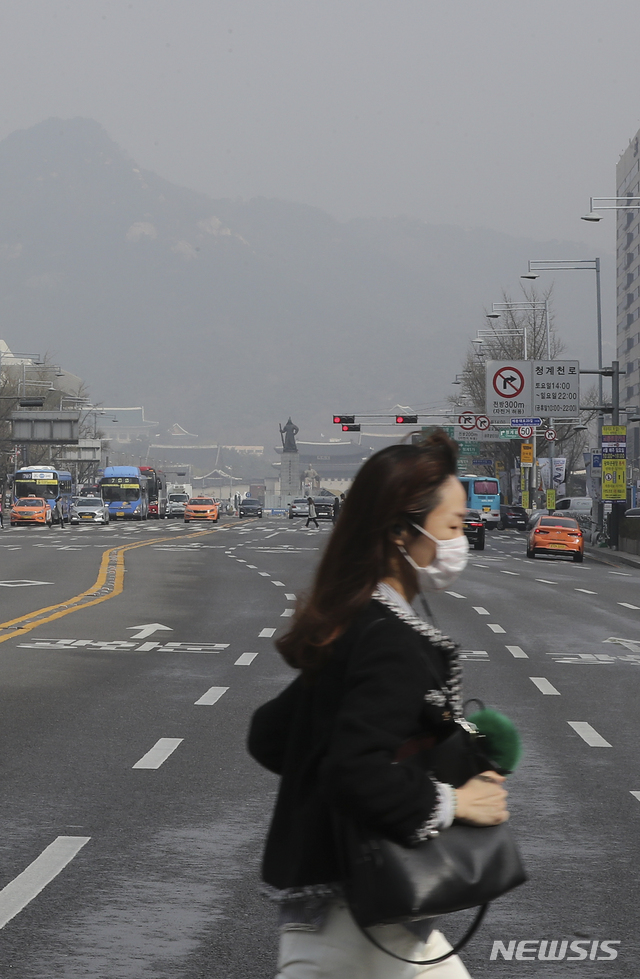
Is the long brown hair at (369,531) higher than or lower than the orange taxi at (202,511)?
higher

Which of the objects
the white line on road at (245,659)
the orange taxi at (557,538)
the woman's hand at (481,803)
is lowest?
the orange taxi at (557,538)

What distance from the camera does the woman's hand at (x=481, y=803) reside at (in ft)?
9.68

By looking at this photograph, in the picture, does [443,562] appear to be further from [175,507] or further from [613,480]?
[175,507]

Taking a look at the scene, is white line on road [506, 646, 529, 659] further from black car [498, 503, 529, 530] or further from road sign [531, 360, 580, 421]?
black car [498, 503, 529, 530]

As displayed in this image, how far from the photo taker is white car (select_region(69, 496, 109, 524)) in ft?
274

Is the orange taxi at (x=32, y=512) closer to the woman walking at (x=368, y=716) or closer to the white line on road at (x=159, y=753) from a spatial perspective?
the white line on road at (x=159, y=753)

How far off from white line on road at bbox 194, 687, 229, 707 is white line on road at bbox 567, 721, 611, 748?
2907 millimetres

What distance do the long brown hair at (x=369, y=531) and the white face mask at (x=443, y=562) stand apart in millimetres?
21

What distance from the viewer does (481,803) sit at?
2979mm

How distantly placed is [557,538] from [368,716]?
141ft

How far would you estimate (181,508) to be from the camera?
125 metres

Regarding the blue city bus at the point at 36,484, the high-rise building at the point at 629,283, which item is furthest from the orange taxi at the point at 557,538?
the high-rise building at the point at 629,283

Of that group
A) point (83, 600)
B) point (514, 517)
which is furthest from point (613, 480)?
point (514, 517)

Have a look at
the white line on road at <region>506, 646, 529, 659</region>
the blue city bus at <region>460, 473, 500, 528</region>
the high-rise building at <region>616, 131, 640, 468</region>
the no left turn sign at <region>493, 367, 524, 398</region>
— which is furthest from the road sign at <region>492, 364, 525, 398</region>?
the high-rise building at <region>616, 131, 640, 468</region>
